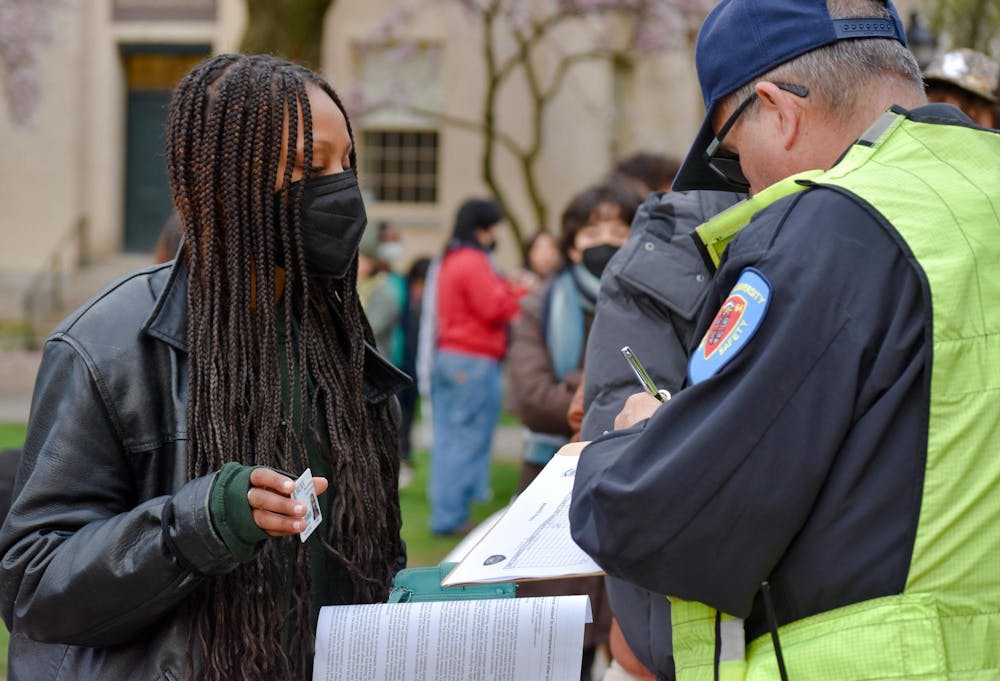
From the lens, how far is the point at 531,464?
5.29 m

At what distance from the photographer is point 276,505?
202 cm

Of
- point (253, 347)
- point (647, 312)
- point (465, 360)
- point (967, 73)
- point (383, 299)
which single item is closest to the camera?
point (253, 347)

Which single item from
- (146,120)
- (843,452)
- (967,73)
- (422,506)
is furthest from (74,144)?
(843,452)

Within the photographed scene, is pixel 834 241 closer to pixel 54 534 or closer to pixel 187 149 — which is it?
pixel 187 149

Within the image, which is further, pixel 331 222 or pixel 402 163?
pixel 402 163

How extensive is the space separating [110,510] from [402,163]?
60.7 ft

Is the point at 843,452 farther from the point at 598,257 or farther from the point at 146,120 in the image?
the point at 146,120

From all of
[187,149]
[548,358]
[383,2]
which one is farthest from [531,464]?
[383,2]

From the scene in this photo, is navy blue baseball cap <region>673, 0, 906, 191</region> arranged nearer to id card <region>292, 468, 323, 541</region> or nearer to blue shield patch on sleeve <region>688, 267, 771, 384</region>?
blue shield patch on sleeve <region>688, 267, 771, 384</region>

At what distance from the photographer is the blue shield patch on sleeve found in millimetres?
1803

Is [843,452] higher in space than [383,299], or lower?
higher

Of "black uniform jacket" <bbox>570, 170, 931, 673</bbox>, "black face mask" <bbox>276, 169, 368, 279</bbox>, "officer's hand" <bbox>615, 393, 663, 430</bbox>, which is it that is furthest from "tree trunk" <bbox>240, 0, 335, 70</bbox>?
"black uniform jacket" <bbox>570, 170, 931, 673</bbox>

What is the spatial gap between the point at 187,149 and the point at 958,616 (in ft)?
4.98

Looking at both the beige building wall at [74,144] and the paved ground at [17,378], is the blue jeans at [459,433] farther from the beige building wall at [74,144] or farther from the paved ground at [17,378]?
the beige building wall at [74,144]
